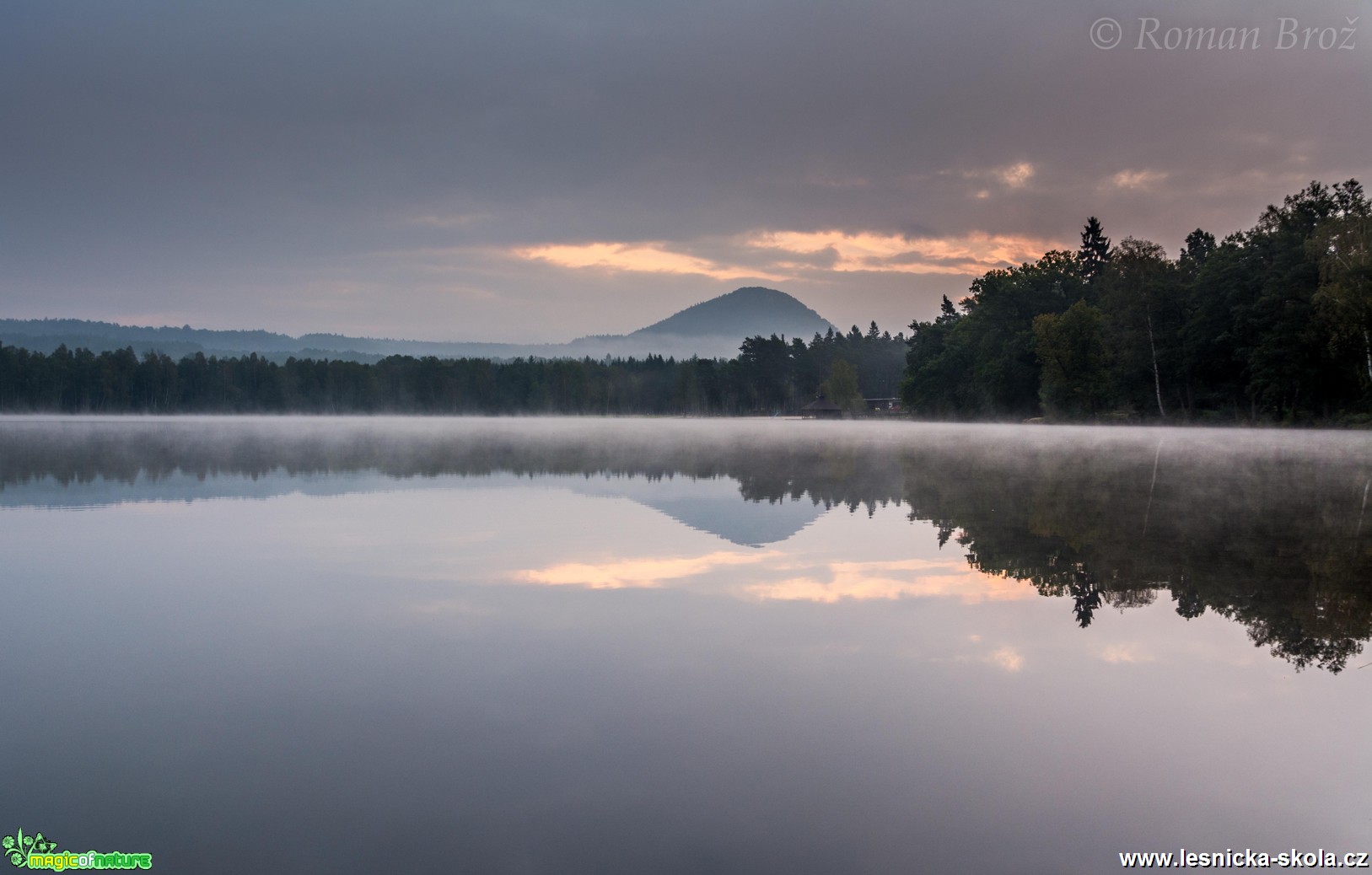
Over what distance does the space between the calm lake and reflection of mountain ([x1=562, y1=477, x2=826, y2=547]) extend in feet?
1.14

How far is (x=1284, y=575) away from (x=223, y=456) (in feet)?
109

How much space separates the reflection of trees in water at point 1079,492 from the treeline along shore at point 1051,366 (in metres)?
18.4

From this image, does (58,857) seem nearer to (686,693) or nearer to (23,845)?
(23,845)

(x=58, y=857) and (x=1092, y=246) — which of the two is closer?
(x=58, y=857)

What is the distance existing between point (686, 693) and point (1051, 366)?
82.6 metres

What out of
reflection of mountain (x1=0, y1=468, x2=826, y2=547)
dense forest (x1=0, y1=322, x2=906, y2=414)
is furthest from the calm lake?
dense forest (x1=0, y1=322, x2=906, y2=414)

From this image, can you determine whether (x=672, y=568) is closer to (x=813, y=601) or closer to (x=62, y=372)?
(x=813, y=601)

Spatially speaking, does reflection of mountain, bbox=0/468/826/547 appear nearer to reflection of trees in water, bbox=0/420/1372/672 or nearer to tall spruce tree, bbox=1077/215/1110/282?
reflection of trees in water, bbox=0/420/1372/672

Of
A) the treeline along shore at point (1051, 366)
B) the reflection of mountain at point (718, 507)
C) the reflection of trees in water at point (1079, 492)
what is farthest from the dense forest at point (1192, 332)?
the reflection of mountain at point (718, 507)

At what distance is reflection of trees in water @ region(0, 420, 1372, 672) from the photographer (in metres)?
9.69

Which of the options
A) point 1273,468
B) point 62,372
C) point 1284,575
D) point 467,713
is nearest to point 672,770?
point 467,713

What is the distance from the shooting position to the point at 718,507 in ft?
60.1

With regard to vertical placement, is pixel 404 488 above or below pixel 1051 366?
below

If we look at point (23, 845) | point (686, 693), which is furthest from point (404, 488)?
point (23, 845)
